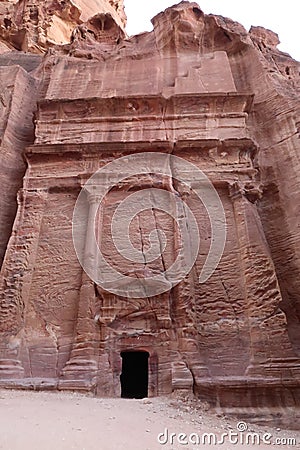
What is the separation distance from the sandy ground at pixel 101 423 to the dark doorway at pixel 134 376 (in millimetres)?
2455

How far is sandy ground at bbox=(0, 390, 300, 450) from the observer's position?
4.27 m

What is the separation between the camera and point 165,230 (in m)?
10.2

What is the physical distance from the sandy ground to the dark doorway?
2.46 m

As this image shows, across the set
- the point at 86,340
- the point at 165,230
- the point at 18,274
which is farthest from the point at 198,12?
the point at 86,340

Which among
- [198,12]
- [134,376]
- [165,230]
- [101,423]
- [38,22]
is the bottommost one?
[101,423]

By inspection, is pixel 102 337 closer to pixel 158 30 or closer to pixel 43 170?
pixel 43 170

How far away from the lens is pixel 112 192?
10.9 metres

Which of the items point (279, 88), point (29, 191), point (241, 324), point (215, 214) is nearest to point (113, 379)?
point (241, 324)

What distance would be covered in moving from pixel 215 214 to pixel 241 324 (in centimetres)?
290

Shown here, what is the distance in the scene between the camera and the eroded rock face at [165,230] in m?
8.30

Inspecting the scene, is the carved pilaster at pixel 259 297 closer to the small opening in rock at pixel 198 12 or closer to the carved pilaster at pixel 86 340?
the carved pilaster at pixel 86 340

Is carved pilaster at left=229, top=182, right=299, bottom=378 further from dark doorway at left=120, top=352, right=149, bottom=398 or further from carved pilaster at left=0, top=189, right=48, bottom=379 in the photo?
carved pilaster at left=0, top=189, right=48, bottom=379

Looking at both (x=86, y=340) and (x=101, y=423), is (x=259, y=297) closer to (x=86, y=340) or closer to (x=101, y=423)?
(x=86, y=340)

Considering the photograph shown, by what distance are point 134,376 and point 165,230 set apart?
11.8ft
